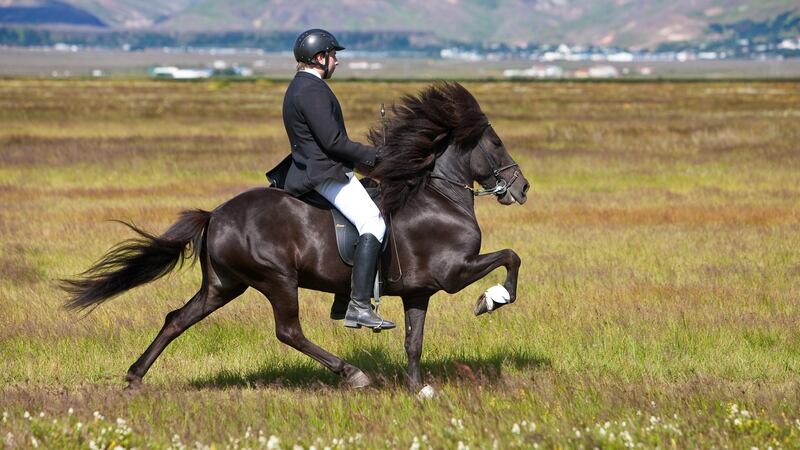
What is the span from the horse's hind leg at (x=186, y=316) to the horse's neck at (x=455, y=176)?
169 centimetres

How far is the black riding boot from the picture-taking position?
8.76 meters

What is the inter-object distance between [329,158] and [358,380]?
1.64 meters

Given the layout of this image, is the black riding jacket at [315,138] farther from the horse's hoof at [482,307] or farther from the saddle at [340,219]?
the horse's hoof at [482,307]

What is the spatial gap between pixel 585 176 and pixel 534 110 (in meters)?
45.8

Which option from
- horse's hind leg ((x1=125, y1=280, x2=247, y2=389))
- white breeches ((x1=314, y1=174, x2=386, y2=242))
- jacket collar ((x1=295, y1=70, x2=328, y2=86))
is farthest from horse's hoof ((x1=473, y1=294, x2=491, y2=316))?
jacket collar ((x1=295, y1=70, x2=328, y2=86))

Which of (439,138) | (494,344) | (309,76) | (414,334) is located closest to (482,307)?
(414,334)

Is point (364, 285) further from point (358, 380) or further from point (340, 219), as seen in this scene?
point (358, 380)

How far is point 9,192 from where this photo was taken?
26.0 metres

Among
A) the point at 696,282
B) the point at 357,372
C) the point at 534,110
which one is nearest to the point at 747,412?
the point at 357,372

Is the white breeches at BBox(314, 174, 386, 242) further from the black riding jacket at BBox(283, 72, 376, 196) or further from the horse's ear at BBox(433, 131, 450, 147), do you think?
the horse's ear at BBox(433, 131, 450, 147)

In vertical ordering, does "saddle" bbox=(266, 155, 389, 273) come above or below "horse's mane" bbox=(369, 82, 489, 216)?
below

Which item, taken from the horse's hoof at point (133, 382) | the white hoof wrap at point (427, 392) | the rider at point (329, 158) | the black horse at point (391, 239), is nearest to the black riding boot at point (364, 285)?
the rider at point (329, 158)

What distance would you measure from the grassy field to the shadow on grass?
0.03 m

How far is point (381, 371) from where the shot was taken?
9742 millimetres
